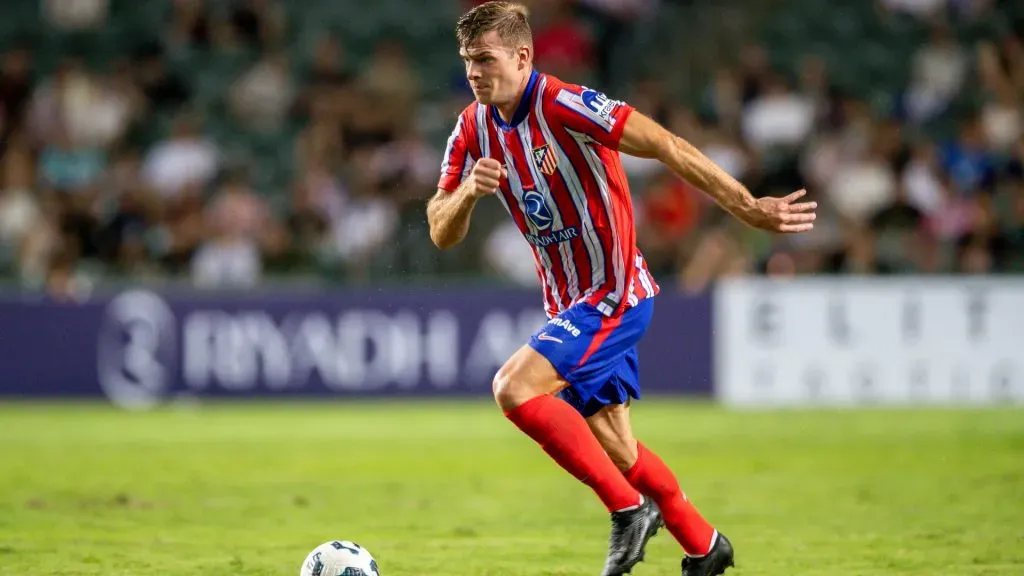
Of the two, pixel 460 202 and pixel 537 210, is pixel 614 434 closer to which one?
pixel 537 210

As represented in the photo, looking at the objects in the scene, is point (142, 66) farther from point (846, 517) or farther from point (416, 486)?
point (846, 517)

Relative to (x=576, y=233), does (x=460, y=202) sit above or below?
above

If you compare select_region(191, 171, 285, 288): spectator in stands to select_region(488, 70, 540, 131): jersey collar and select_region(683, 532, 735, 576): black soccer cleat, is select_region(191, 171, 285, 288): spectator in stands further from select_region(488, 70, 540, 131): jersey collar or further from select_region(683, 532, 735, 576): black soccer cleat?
select_region(683, 532, 735, 576): black soccer cleat

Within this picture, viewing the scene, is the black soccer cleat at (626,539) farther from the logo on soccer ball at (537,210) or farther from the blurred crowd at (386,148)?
the blurred crowd at (386,148)

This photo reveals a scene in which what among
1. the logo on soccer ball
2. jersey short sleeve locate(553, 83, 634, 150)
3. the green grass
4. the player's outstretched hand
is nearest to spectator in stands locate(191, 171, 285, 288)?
the green grass

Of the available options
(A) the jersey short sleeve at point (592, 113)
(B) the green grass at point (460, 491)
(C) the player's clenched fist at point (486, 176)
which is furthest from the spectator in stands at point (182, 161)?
(C) the player's clenched fist at point (486, 176)

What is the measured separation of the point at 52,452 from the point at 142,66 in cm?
845

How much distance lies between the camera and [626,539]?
6535mm

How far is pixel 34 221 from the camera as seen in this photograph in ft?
59.1

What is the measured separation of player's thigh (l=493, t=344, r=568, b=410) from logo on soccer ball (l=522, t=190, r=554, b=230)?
0.56 m

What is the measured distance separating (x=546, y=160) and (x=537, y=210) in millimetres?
232

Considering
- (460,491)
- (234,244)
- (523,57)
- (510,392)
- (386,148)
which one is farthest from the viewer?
(386,148)

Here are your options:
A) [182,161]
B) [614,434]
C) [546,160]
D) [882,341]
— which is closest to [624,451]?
[614,434]

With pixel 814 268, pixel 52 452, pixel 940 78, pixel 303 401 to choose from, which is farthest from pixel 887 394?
pixel 52 452
